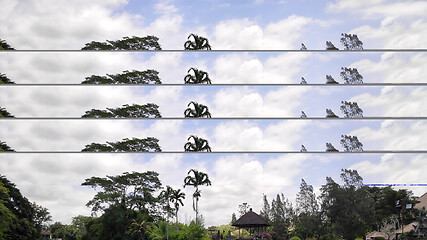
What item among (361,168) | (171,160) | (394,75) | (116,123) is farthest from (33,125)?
(394,75)

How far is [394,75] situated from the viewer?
11.1 metres

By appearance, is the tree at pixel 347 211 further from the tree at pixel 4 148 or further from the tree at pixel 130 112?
the tree at pixel 4 148

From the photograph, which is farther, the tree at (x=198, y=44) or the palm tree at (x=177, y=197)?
the tree at (x=198, y=44)

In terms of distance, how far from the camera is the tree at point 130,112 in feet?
35.4

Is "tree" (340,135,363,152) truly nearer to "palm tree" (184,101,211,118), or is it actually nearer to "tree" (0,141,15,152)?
"palm tree" (184,101,211,118)

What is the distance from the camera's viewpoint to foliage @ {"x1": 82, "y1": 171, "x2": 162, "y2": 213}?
35.2ft

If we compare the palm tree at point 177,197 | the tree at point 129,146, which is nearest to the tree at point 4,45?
the tree at point 129,146

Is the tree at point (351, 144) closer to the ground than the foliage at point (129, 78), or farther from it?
closer to the ground

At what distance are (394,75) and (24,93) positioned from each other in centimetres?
1124

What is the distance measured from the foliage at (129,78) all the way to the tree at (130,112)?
0.74 m

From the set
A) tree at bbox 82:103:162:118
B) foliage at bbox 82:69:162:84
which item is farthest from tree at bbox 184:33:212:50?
tree at bbox 82:103:162:118

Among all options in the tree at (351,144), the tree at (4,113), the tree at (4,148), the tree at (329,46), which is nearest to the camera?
the tree at (351,144)

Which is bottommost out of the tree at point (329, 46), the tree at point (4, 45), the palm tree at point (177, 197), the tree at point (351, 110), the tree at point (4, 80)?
the palm tree at point (177, 197)

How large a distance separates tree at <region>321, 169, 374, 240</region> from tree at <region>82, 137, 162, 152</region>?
5286 mm
